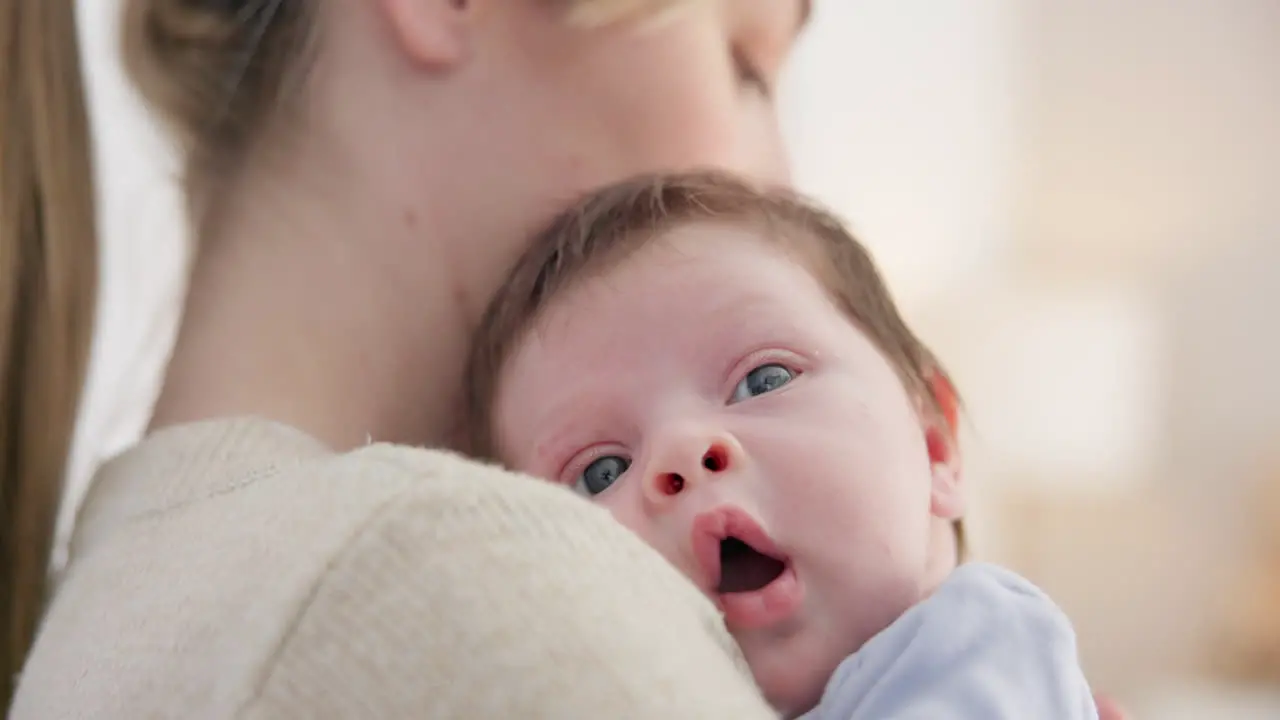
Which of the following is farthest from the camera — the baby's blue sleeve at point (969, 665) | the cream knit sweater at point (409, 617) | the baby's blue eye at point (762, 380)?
the baby's blue eye at point (762, 380)

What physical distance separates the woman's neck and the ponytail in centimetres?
9

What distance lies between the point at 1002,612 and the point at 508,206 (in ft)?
1.31

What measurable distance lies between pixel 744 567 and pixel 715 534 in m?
0.04

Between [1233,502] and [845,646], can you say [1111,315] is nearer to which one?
[1233,502]

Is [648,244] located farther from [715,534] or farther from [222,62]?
[222,62]

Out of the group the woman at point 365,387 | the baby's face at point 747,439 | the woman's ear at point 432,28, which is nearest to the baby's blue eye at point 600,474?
the baby's face at point 747,439

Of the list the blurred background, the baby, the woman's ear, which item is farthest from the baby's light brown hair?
the blurred background

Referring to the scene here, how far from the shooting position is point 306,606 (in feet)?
1.36

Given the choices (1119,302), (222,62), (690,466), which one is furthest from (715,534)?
(1119,302)

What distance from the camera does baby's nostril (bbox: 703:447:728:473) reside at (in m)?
0.58

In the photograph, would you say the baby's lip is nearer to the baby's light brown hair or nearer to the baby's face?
the baby's face

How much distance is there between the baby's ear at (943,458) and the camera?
0.68 metres

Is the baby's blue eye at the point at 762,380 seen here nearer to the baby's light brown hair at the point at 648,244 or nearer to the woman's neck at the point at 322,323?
the baby's light brown hair at the point at 648,244

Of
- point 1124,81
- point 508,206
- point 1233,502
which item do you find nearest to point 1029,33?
point 1124,81
